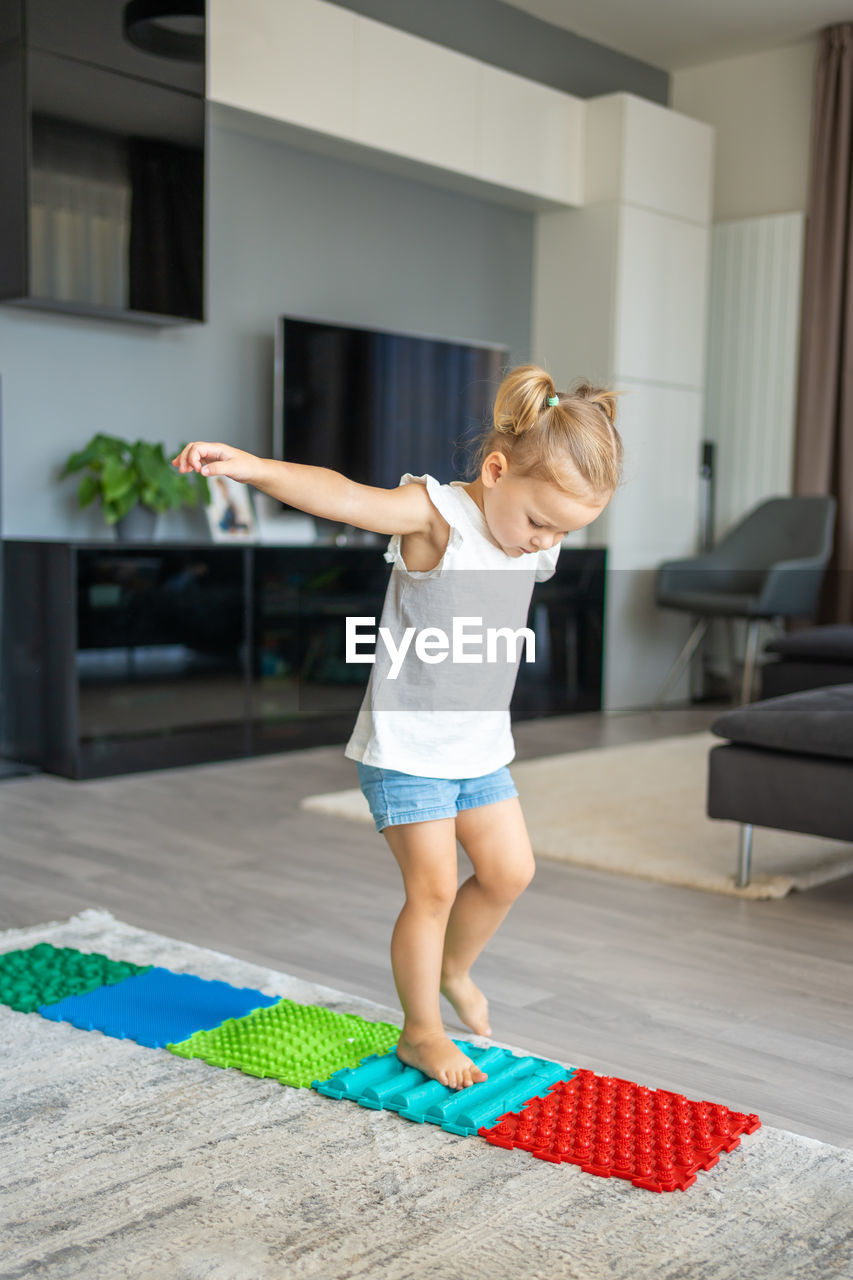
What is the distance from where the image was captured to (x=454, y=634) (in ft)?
4.92

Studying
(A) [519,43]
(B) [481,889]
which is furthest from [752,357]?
(B) [481,889]

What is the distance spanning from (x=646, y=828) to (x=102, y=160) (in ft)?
7.63

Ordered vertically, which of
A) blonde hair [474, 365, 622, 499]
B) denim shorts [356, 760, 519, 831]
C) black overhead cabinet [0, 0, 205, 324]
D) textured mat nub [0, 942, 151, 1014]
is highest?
black overhead cabinet [0, 0, 205, 324]

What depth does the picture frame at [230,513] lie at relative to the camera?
4.05 m

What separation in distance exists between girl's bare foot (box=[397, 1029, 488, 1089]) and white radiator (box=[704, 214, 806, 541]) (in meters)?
4.43

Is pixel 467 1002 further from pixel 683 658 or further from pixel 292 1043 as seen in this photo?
pixel 683 658

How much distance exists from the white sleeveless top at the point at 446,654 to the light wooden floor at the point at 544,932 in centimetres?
49

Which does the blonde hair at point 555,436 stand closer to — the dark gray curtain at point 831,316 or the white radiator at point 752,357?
the dark gray curtain at point 831,316

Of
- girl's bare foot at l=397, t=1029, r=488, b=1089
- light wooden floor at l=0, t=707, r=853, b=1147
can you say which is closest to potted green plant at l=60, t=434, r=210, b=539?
light wooden floor at l=0, t=707, r=853, b=1147

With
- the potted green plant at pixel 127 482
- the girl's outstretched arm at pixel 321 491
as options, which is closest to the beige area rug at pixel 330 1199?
the girl's outstretched arm at pixel 321 491

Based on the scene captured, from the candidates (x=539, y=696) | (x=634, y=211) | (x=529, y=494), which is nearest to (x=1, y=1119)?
(x=529, y=494)

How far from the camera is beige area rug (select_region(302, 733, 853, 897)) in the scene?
2.65 metres

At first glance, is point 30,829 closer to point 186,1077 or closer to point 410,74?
point 186,1077

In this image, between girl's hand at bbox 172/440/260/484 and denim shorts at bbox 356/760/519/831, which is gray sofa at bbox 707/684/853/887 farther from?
girl's hand at bbox 172/440/260/484
